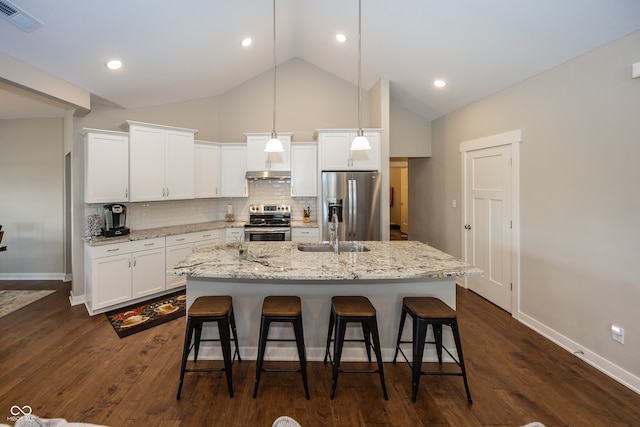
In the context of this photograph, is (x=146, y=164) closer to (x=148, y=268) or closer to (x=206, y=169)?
(x=206, y=169)

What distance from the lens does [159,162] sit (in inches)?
164

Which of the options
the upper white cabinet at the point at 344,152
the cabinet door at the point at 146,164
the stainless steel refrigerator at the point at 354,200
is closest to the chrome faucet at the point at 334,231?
the stainless steel refrigerator at the point at 354,200

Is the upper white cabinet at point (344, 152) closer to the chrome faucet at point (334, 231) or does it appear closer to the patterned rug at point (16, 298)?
the chrome faucet at point (334, 231)

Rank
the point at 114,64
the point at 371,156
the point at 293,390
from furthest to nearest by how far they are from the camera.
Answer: the point at 371,156
the point at 114,64
the point at 293,390

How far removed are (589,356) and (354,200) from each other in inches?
116

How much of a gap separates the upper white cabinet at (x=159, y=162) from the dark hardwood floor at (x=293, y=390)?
200 cm

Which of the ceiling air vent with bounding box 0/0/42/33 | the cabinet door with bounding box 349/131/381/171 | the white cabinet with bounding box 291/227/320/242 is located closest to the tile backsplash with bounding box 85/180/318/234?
the white cabinet with bounding box 291/227/320/242

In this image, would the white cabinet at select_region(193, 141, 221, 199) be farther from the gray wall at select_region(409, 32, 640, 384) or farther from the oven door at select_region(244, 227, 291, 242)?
the gray wall at select_region(409, 32, 640, 384)

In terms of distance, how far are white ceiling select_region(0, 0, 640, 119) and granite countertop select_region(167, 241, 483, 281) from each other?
2.19 meters

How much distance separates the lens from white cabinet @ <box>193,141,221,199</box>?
4.68 metres

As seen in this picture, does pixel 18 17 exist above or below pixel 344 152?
above

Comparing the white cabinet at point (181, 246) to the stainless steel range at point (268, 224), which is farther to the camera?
the stainless steel range at point (268, 224)

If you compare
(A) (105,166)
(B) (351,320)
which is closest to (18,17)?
(A) (105,166)

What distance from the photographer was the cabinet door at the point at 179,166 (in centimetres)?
427
